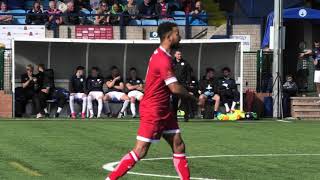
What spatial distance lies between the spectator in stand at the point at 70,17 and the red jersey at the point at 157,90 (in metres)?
20.4

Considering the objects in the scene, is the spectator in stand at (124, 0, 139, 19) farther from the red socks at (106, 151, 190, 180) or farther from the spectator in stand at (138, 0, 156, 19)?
the red socks at (106, 151, 190, 180)

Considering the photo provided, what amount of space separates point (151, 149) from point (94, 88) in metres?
11.7

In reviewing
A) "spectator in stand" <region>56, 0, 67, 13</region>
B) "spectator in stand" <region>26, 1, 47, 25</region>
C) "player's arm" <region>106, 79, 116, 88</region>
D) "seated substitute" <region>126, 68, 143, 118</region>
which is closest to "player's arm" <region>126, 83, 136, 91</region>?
"seated substitute" <region>126, 68, 143, 118</region>

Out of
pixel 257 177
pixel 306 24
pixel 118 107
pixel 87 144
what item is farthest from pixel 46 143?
pixel 306 24

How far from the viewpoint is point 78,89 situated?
25.4 m

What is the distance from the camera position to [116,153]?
1296cm

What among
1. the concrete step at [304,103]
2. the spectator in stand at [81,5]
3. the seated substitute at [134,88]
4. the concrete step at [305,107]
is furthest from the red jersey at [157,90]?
the spectator in stand at [81,5]

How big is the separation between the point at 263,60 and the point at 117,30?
18.5ft

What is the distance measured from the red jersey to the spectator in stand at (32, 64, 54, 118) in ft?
54.1

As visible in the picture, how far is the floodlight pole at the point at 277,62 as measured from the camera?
2562 centimetres

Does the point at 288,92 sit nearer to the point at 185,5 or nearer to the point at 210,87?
the point at 210,87

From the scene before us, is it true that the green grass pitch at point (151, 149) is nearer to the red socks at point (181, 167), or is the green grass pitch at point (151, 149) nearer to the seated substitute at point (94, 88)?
the red socks at point (181, 167)

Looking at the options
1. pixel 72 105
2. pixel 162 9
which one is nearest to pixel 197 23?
pixel 162 9

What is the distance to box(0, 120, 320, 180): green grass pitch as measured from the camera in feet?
34.6
